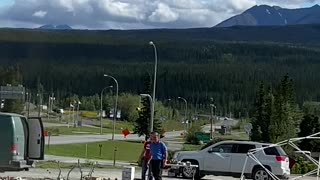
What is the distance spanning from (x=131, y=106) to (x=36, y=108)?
85.7ft

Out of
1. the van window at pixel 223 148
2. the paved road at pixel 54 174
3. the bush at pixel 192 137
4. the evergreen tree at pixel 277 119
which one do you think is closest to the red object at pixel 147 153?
the paved road at pixel 54 174

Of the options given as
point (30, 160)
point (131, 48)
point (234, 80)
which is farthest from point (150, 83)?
point (131, 48)

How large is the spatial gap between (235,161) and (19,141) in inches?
362

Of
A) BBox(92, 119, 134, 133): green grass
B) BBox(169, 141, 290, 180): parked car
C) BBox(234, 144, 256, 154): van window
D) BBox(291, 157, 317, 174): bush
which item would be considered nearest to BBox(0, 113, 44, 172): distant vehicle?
BBox(169, 141, 290, 180): parked car

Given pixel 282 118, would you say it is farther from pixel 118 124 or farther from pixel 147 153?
pixel 118 124

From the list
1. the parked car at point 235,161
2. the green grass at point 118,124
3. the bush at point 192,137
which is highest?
the parked car at point 235,161

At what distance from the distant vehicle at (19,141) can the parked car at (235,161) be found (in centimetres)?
785

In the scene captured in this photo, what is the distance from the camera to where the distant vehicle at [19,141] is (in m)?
21.5

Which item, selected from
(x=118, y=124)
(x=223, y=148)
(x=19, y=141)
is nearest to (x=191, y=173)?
(x=223, y=148)

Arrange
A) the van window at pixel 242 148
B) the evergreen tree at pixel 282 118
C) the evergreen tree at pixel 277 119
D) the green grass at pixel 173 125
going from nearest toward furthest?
the van window at pixel 242 148 < the evergreen tree at pixel 282 118 < the evergreen tree at pixel 277 119 < the green grass at pixel 173 125

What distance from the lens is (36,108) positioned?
11338 cm

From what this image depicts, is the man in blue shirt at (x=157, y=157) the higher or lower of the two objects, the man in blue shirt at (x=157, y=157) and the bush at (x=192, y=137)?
the higher

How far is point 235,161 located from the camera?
27.8 metres

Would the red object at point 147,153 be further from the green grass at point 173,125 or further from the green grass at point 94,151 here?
the green grass at point 173,125
